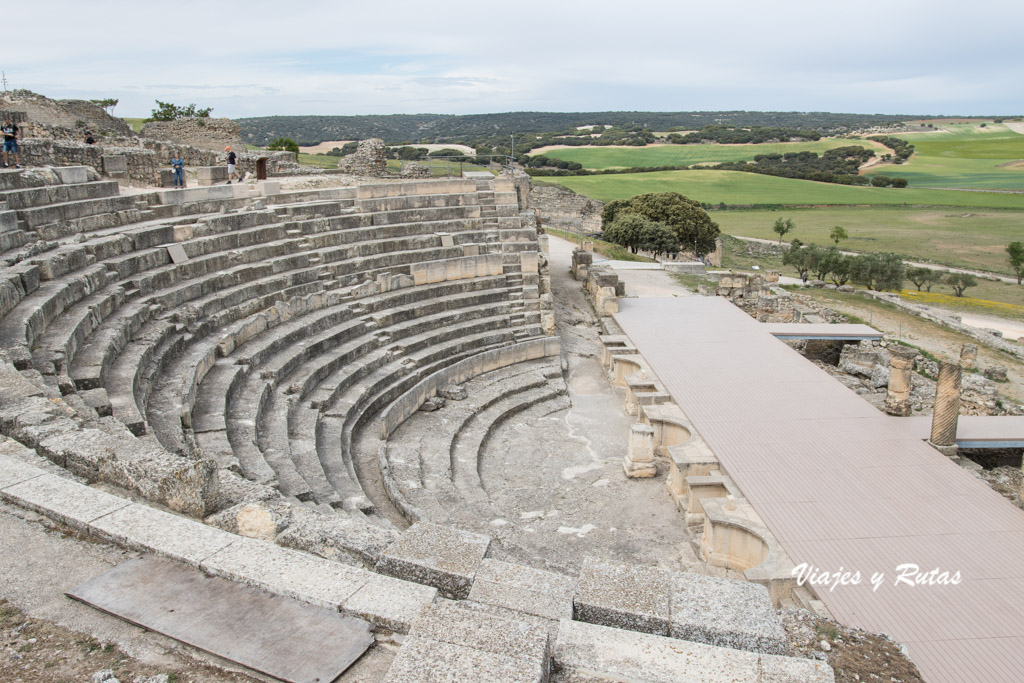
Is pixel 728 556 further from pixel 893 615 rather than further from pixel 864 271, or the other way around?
pixel 864 271

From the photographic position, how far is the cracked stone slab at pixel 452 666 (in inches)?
144

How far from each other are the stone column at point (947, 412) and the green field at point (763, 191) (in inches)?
2486

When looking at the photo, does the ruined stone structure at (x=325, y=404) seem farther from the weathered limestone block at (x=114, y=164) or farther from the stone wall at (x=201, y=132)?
the stone wall at (x=201, y=132)

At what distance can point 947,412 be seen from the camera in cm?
1245

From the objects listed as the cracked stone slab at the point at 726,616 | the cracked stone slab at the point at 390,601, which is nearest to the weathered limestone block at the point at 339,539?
the cracked stone slab at the point at 390,601

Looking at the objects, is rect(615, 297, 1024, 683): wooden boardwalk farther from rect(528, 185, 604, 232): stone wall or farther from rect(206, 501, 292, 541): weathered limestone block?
rect(528, 185, 604, 232): stone wall

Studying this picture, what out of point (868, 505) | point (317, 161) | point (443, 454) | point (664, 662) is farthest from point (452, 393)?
point (317, 161)

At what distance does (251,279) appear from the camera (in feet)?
48.4

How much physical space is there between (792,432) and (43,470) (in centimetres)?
1125

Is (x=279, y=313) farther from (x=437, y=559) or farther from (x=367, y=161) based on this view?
(x=367, y=161)

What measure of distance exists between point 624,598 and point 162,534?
121 inches

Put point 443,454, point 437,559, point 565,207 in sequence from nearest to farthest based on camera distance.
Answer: point 437,559 → point 443,454 → point 565,207

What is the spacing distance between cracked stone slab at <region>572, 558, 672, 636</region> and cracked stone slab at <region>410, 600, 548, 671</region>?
0.64 meters

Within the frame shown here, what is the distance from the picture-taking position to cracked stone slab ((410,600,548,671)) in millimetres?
3863
